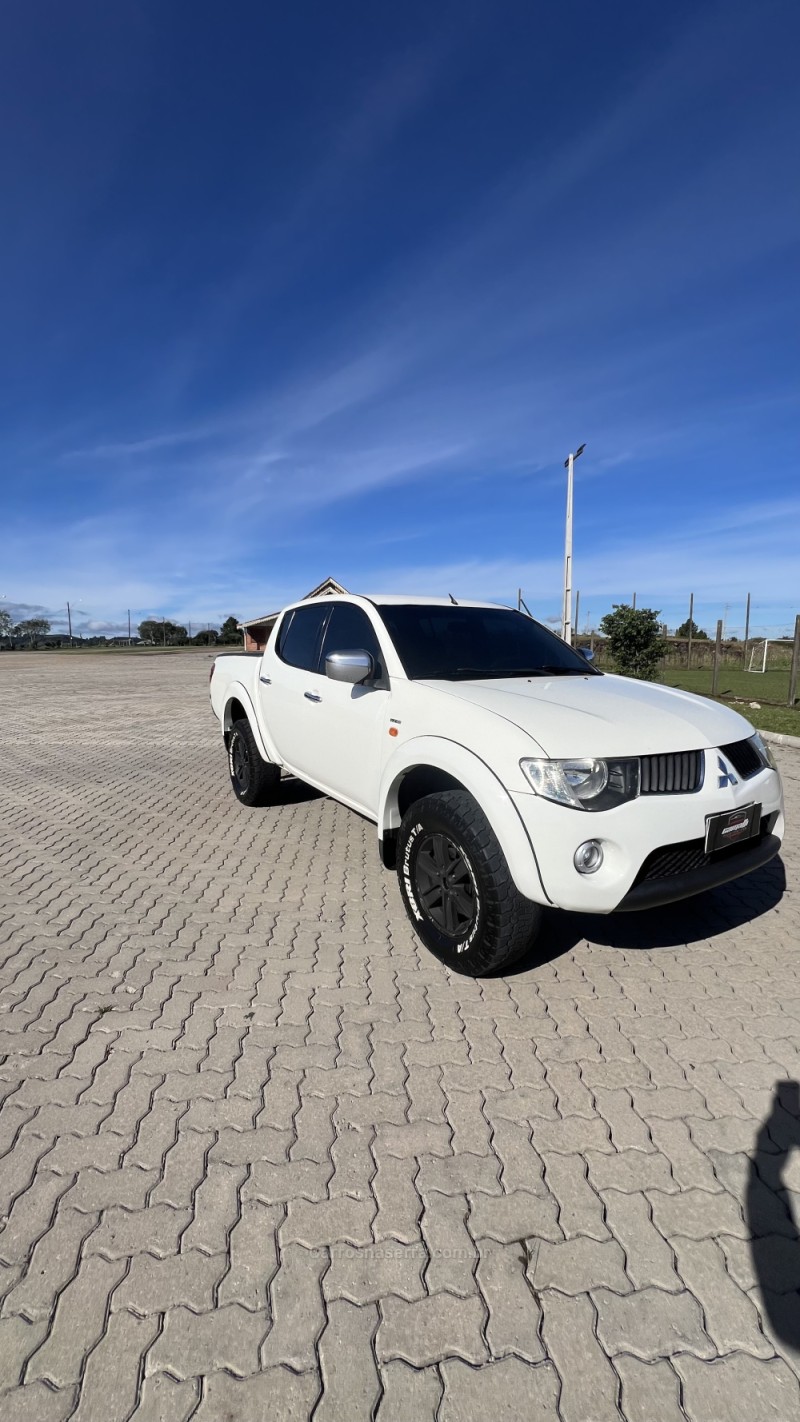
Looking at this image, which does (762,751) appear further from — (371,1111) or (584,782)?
(371,1111)

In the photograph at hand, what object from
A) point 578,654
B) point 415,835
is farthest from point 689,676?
point 415,835

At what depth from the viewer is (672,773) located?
286cm

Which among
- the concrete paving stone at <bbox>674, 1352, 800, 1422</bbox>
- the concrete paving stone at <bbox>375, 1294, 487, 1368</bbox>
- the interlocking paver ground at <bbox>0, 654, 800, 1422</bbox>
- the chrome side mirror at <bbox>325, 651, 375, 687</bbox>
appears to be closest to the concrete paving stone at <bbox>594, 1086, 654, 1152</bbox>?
the interlocking paver ground at <bbox>0, 654, 800, 1422</bbox>

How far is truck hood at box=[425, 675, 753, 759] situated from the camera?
110 inches

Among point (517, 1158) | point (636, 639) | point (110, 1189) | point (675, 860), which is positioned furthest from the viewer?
point (636, 639)

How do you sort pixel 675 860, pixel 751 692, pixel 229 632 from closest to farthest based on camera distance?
pixel 675 860 < pixel 751 692 < pixel 229 632

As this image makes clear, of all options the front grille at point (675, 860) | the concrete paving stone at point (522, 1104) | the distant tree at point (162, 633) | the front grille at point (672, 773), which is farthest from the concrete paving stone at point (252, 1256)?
the distant tree at point (162, 633)

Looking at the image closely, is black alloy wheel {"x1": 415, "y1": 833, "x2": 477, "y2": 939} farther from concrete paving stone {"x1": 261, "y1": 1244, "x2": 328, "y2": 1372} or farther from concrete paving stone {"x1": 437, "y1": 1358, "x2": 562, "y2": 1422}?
concrete paving stone {"x1": 437, "y1": 1358, "x2": 562, "y2": 1422}

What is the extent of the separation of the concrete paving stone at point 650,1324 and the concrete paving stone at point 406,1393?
418 millimetres

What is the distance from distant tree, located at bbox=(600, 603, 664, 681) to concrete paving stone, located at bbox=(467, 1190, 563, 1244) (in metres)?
15.6

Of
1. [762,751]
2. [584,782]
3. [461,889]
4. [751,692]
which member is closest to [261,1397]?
[461,889]

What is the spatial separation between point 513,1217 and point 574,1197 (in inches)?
8.1

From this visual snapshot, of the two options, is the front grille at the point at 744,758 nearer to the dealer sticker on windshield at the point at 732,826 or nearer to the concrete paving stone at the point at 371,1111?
the dealer sticker on windshield at the point at 732,826

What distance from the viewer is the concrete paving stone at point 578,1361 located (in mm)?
1475
